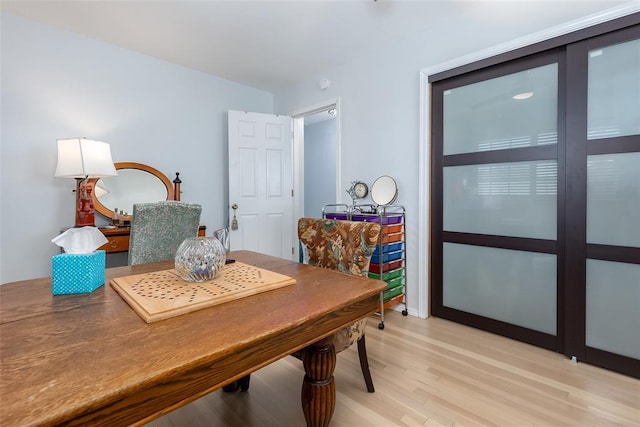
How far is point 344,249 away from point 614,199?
5.50 ft

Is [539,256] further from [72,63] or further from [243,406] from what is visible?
[72,63]

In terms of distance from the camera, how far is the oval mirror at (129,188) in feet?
9.78

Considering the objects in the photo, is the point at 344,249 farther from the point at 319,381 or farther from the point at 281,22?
the point at 281,22

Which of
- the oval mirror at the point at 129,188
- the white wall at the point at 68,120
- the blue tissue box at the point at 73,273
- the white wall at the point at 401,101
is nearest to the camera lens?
the blue tissue box at the point at 73,273

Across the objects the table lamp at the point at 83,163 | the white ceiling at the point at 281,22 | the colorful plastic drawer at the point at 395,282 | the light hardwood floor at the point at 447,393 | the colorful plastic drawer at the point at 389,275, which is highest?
the white ceiling at the point at 281,22

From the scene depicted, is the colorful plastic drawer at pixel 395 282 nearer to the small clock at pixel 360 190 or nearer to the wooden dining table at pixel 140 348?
the small clock at pixel 360 190

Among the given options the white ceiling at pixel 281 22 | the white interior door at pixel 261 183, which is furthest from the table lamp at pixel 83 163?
the white interior door at pixel 261 183

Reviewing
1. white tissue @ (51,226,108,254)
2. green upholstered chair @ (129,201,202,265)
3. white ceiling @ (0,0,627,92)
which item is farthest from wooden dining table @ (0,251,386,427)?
white ceiling @ (0,0,627,92)

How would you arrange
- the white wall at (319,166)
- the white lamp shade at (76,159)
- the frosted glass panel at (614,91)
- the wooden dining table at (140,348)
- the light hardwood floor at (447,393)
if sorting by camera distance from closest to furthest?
the wooden dining table at (140,348)
the light hardwood floor at (447,393)
the frosted glass panel at (614,91)
the white lamp shade at (76,159)
the white wall at (319,166)

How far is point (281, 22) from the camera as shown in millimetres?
2545

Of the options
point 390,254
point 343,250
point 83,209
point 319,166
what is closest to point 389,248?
point 390,254

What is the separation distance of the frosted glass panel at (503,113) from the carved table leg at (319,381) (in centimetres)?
204

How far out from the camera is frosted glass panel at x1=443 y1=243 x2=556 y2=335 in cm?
A: 214

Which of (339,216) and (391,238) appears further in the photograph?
(339,216)
